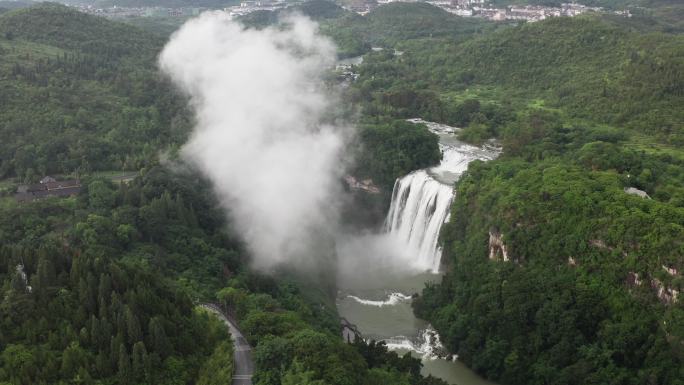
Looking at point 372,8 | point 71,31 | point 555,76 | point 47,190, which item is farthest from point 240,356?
point 372,8

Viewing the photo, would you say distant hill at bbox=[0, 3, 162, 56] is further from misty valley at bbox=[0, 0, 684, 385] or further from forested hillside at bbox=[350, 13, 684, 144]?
forested hillside at bbox=[350, 13, 684, 144]

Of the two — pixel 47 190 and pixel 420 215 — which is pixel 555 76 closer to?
pixel 420 215

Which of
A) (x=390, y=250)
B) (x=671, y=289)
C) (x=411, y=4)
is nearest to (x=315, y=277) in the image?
(x=390, y=250)

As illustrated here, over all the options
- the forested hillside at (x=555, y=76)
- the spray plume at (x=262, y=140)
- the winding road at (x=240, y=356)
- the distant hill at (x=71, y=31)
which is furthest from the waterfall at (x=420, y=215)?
the distant hill at (x=71, y=31)

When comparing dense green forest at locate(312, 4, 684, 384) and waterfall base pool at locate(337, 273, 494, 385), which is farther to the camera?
waterfall base pool at locate(337, 273, 494, 385)

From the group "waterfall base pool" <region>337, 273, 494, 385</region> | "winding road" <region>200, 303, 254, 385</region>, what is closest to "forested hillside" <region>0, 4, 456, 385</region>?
"winding road" <region>200, 303, 254, 385</region>

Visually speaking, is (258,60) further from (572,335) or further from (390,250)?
(572,335)
